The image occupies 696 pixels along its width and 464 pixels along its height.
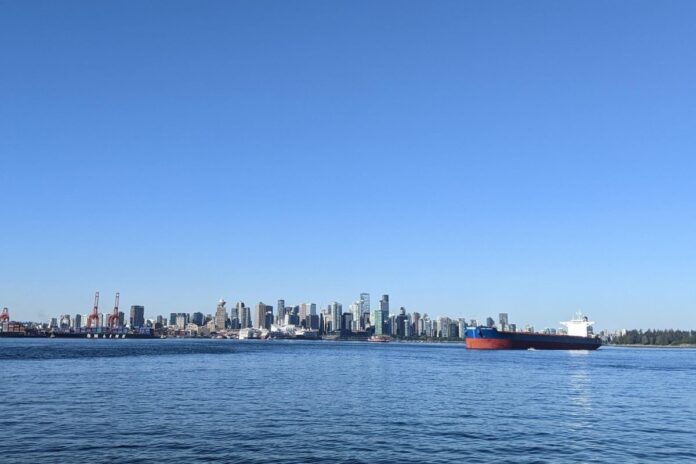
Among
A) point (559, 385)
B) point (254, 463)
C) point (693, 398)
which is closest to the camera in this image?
point (254, 463)

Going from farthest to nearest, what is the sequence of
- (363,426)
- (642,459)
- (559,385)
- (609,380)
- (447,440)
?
(609,380) → (559,385) → (363,426) → (447,440) → (642,459)

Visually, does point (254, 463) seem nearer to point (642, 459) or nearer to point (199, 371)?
point (642, 459)

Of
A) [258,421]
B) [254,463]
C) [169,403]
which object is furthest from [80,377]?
[254,463]

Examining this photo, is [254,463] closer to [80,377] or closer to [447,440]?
[447,440]

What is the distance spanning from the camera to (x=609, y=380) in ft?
315

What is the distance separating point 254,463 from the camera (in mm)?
34656

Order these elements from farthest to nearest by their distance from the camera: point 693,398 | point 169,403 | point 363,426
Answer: point 693,398
point 169,403
point 363,426

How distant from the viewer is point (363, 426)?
47.5m

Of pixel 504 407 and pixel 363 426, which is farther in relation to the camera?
pixel 504 407

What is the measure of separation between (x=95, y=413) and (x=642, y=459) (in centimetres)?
4111

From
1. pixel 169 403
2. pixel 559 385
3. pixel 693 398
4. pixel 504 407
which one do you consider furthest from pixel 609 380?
pixel 169 403

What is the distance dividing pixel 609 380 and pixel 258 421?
67603 millimetres

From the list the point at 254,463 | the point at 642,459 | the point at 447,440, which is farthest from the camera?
the point at 447,440

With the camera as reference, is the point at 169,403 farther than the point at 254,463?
Yes
